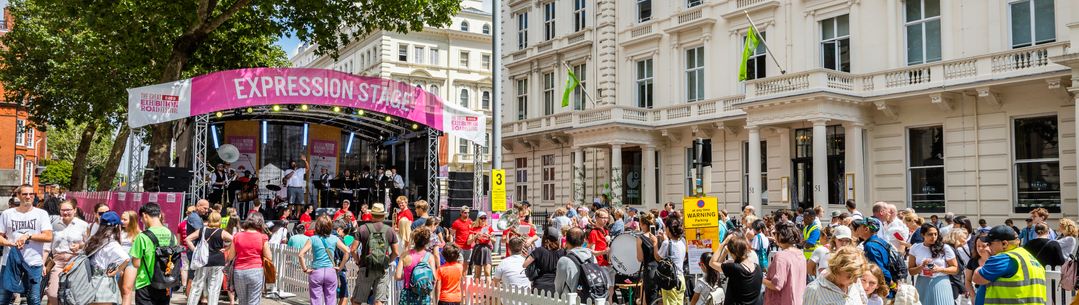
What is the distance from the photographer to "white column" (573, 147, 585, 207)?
32500 millimetres

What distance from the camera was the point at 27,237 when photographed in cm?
1080

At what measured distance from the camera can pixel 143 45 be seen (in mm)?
24797

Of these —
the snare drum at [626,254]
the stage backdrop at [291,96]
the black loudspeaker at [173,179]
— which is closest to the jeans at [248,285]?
the snare drum at [626,254]

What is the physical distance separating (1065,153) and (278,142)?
2275 centimetres

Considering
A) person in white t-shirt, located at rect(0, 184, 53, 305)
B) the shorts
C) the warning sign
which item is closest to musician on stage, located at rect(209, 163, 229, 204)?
person in white t-shirt, located at rect(0, 184, 53, 305)

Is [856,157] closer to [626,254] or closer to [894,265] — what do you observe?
[626,254]

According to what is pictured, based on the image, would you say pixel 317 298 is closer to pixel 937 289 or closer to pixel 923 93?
pixel 937 289

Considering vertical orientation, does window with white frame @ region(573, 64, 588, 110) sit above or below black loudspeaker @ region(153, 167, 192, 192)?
above

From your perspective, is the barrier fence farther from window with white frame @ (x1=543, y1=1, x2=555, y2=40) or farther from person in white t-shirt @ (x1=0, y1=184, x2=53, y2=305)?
window with white frame @ (x1=543, y1=1, x2=555, y2=40)

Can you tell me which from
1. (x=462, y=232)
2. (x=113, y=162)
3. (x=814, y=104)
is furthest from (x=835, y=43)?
(x=113, y=162)

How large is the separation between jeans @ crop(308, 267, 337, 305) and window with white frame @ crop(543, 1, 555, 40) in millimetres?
25327

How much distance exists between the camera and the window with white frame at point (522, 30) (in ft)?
122

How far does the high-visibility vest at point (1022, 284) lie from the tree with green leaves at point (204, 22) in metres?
18.8

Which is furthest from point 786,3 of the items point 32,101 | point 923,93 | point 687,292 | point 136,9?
point 32,101
